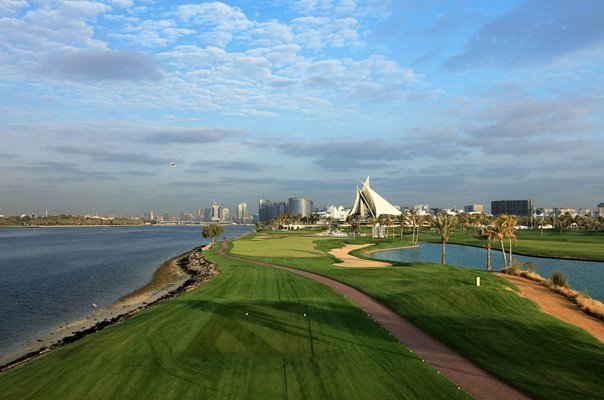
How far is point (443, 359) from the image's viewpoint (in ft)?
66.2

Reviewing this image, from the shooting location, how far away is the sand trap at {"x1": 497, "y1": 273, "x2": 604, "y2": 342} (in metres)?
29.5

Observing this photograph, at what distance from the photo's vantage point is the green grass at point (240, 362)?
16.8 meters

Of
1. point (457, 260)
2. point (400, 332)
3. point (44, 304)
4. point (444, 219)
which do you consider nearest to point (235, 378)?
point (400, 332)

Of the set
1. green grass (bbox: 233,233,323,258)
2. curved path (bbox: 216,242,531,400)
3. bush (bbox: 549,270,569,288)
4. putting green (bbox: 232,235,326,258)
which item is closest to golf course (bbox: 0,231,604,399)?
curved path (bbox: 216,242,531,400)

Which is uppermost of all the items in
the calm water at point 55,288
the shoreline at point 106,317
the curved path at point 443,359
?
the curved path at point 443,359

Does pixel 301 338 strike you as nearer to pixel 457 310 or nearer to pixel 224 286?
pixel 457 310

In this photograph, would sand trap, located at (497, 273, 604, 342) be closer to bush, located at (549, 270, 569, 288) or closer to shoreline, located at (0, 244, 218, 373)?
bush, located at (549, 270, 569, 288)

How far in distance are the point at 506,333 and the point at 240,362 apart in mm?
14699

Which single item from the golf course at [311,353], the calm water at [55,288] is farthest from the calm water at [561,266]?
the calm water at [55,288]

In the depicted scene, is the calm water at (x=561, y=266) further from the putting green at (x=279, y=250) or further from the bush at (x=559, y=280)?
the putting green at (x=279, y=250)

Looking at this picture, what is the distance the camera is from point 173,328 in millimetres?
25438

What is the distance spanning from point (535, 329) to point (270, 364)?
15.6 metres

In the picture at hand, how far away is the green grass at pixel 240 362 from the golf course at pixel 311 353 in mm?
53

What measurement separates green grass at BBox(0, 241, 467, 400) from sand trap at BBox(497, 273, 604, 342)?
14976mm
